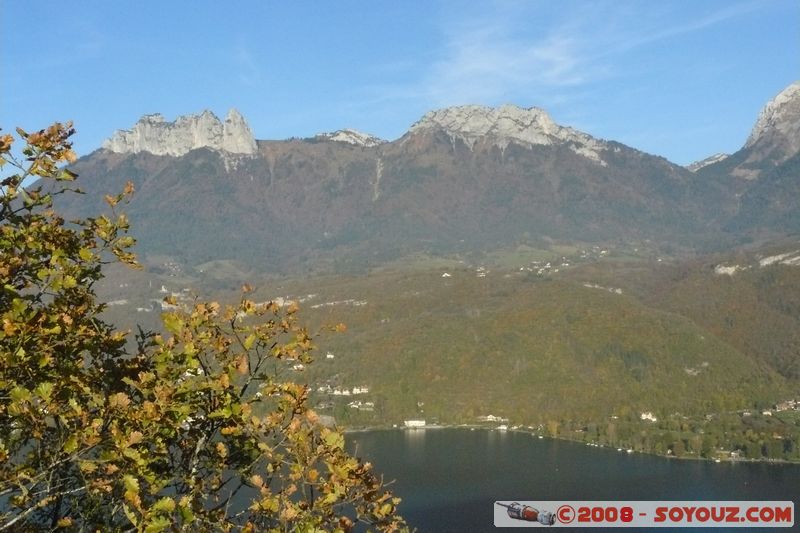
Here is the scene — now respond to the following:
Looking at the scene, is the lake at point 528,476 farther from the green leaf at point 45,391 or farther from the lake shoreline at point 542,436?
the green leaf at point 45,391

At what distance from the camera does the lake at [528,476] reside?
50281 millimetres

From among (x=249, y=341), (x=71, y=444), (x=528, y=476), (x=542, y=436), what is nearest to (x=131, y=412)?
(x=71, y=444)

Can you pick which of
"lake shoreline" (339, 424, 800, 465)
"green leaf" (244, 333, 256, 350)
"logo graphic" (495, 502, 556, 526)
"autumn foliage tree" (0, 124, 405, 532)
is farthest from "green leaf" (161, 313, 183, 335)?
"lake shoreline" (339, 424, 800, 465)

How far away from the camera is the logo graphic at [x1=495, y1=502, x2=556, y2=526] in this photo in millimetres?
43625

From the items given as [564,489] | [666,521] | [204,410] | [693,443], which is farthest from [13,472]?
[693,443]

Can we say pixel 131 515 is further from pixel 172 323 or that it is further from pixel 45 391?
pixel 172 323

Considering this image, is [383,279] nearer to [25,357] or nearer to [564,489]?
[564,489]

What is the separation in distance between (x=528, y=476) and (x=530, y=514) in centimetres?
1408

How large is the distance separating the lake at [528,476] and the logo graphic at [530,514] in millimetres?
1416

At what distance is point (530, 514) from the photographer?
4459 centimetres

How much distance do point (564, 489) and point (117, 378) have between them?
5277cm

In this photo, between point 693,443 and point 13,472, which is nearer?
point 13,472

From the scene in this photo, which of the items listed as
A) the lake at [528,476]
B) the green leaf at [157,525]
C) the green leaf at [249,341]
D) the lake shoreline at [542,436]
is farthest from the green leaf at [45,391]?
the lake shoreline at [542,436]

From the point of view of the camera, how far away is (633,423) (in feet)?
266
